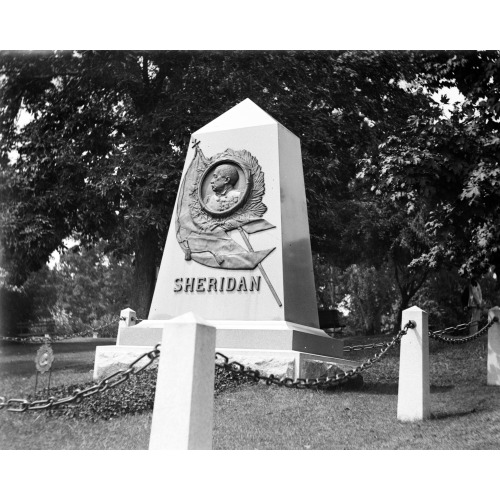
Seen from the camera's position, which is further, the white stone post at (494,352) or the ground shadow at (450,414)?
the white stone post at (494,352)

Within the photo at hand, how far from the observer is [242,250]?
7.33m

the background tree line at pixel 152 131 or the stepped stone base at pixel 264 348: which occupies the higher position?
the background tree line at pixel 152 131

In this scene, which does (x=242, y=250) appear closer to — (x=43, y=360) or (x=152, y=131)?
(x=43, y=360)

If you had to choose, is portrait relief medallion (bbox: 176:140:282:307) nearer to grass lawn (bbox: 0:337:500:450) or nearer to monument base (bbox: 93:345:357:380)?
monument base (bbox: 93:345:357:380)

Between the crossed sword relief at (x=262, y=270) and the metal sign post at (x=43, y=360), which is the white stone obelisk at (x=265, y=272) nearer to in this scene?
the crossed sword relief at (x=262, y=270)

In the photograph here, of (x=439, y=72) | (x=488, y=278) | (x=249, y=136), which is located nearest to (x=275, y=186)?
(x=249, y=136)

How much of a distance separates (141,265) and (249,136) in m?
5.73

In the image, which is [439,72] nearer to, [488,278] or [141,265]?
[141,265]

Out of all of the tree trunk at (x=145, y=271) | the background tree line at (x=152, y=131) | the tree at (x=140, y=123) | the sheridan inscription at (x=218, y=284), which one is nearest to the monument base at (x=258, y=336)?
the sheridan inscription at (x=218, y=284)

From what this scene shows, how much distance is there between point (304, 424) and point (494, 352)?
3.48 metres

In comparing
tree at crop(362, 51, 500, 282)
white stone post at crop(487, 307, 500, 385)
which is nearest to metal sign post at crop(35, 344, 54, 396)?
tree at crop(362, 51, 500, 282)

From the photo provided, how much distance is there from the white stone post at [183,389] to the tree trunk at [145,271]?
9739mm

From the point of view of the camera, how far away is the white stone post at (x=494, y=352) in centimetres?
755

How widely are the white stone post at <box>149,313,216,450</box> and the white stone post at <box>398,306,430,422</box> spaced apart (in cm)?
294
